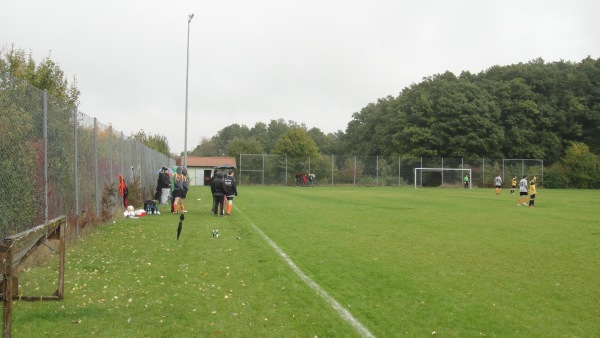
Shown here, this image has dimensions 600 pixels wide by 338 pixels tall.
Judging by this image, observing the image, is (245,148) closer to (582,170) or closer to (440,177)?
(440,177)

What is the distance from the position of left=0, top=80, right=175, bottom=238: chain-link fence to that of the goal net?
141ft

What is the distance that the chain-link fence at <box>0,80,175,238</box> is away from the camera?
25.5ft

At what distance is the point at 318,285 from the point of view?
272 inches

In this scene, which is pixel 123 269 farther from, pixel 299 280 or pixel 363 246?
pixel 363 246

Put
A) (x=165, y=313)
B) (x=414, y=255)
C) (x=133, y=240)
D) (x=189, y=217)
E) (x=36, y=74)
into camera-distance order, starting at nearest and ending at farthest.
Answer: (x=165, y=313) → (x=414, y=255) → (x=133, y=240) → (x=189, y=217) → (x=36, y=74)

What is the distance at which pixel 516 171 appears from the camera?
5362 centimetres

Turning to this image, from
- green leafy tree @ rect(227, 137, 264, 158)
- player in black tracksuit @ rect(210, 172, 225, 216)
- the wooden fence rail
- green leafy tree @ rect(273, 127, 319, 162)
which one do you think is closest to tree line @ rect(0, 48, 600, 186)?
green leafy tree @ rect(273, 127, 319, 162)

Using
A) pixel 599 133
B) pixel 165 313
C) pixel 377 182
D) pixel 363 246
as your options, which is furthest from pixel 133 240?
pixel 599 133

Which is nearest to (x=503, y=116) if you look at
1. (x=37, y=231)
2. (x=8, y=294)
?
(x=37, y=231)

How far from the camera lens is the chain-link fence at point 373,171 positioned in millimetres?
52938

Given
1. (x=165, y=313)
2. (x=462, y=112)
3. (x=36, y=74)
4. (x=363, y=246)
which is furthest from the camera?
(x=462, y=112)

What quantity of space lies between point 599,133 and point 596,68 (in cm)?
770

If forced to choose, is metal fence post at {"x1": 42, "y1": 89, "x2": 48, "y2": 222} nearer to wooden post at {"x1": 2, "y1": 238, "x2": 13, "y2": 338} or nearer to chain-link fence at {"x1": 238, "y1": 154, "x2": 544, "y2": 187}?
wooden post at {"x1": 2, "y1": 238, "x2": 13, "y2": 338}

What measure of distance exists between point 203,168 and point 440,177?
100ft
